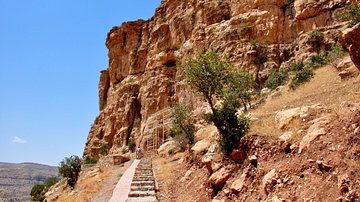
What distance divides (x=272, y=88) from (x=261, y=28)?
31.1 feet

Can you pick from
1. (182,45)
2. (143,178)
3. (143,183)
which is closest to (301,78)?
(143,178)

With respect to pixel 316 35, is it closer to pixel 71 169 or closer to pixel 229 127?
pixel 229 127

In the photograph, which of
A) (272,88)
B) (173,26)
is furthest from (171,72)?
(272,88)

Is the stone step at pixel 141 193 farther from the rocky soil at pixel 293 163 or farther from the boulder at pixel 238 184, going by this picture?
the boulder at pixel 238 184

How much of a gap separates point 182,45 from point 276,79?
1803cm

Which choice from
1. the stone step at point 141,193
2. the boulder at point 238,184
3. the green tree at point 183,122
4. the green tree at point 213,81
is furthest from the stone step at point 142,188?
the green tree at point 183,122

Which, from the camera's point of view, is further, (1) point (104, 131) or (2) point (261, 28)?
(1) point (104, 131)

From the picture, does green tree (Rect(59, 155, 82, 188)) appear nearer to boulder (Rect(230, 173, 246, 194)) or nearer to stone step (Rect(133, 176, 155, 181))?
stone step (Rect(133, 176, 155, 181))

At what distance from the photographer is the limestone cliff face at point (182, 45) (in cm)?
2967

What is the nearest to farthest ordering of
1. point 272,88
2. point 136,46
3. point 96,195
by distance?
point 96,195, point 272,88, point 136,46

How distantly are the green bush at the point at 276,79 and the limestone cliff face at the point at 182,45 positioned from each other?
2138 mm

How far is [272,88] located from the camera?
84.6ft

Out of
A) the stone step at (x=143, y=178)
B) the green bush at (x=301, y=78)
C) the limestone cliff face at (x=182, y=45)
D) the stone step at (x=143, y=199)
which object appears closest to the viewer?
the stone step at (x=143, y=199)

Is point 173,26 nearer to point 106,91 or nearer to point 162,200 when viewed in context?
point 106,91
